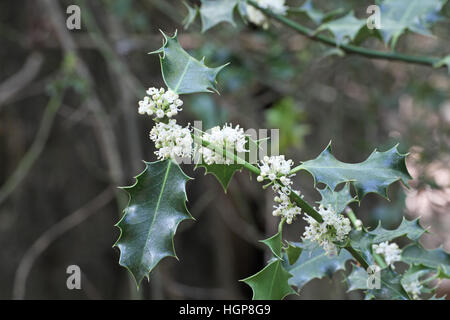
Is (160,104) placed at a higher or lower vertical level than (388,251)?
higher

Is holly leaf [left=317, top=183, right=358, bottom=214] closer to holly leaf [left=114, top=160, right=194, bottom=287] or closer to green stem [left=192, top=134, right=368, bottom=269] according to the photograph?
green stem [left=192, top=134, right=368, bottom=269]

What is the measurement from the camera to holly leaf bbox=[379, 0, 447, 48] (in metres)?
1.24

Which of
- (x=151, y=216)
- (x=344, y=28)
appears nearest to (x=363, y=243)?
(x=151, y=216)

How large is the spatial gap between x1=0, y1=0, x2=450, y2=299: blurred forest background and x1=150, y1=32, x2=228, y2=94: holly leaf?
1.37 meters

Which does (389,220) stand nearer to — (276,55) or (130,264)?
(276,55)

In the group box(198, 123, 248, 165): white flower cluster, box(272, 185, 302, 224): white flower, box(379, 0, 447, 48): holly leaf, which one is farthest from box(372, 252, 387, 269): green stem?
box(379, 0, 447, 48): holly leaf

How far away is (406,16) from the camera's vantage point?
4.28ft

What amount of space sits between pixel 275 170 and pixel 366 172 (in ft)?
0.49

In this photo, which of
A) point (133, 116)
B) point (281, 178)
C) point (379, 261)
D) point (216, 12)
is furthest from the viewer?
point (133, 116)

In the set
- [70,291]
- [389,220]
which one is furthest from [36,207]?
[389,220]

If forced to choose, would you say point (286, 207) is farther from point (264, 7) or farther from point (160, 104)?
point (264, 7)

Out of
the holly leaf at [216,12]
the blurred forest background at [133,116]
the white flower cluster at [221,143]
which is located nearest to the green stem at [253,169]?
the white flower cluster at [221,143]
